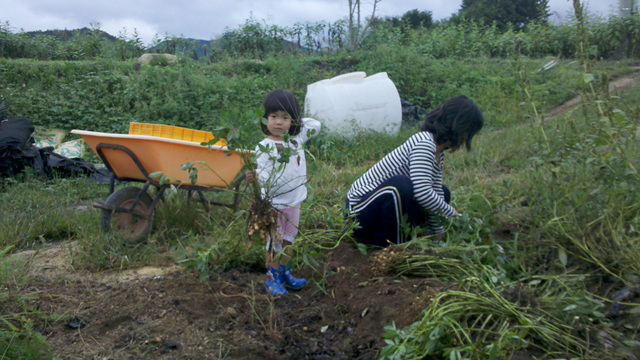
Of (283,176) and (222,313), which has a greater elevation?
(283,176)

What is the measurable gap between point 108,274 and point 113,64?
7.06 meters

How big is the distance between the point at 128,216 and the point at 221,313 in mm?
1699

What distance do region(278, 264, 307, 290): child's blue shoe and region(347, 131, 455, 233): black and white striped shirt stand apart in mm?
669

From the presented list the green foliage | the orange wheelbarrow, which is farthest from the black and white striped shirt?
the green foliage

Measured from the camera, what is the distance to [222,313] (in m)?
2.53

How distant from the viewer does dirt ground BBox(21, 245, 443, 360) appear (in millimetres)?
2234

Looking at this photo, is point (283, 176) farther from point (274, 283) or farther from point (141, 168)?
point (141, 168)

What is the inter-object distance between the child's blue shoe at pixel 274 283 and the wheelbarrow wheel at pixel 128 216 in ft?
4.28

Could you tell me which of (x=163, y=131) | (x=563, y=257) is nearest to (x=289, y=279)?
(x=563, y=257)

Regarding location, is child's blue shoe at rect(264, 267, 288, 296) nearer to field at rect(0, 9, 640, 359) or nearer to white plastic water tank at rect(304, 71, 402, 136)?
field at rect(0, 9, 640, 359)

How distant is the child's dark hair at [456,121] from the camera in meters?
3.01

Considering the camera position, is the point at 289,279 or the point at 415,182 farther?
the point at 415,182

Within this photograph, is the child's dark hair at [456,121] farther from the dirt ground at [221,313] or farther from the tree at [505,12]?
the tree at [505,12]

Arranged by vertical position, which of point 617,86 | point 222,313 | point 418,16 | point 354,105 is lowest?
point 222,313
